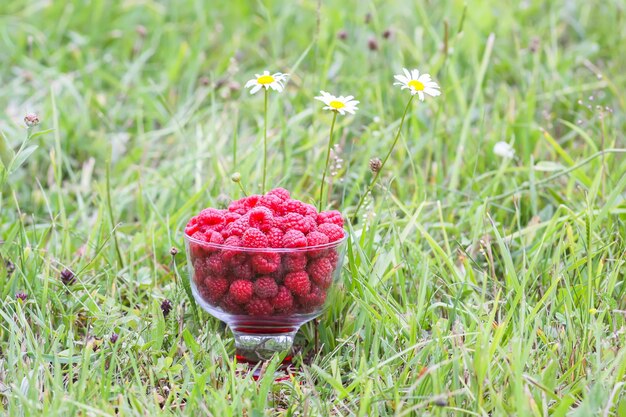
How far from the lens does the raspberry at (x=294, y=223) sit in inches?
61.3

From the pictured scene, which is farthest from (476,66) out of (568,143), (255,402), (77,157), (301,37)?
(255,402)

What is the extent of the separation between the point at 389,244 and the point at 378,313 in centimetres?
32

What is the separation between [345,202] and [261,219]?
68cm

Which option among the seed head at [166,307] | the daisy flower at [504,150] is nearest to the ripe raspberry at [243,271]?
the seed head at [166,307]

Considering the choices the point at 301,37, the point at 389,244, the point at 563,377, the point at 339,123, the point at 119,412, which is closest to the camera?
the point at 119,412

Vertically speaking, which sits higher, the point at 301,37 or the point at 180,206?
the point at 301,37

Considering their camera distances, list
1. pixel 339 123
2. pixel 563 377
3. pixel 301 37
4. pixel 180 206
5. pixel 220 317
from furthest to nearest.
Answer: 1. pixel 301 37
2. pixel 339 123
3. pixel 180 206
4. pixel 220 317
5. pixel 563 377

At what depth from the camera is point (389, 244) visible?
195 cm

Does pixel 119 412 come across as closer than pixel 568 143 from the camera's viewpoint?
Yes

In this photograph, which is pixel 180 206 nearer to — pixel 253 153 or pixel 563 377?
pixel 253 153

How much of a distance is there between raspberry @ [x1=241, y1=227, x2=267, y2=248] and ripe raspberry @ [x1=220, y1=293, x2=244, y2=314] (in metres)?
0.10

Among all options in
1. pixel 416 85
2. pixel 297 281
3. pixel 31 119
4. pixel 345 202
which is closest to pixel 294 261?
pixel 297 281

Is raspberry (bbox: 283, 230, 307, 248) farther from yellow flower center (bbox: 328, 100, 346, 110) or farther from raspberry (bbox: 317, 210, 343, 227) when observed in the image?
yellow flower center (bbox: 328, 100, 346, 110)

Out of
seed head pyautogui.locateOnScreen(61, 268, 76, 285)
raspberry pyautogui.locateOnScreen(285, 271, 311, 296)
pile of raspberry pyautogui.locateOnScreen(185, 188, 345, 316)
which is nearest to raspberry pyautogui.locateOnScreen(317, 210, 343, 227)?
pile of raspberry pyautogui.locateOnScreen(185, 188, 345, 316)
